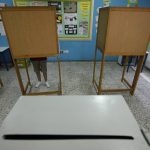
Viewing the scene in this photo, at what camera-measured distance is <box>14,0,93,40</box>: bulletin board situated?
11.2ft

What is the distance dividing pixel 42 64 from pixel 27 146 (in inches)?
82.7

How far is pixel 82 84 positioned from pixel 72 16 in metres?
2.11

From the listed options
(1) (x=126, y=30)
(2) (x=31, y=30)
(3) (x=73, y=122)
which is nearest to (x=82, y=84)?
(1) (x=126, y=30)

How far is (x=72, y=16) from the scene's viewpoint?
3.60m

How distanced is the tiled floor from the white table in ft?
4.87

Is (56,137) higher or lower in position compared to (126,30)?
lower

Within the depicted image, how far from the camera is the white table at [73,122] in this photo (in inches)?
20.2

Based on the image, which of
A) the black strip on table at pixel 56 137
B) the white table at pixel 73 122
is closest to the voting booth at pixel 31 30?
the white table at pixel 73 122

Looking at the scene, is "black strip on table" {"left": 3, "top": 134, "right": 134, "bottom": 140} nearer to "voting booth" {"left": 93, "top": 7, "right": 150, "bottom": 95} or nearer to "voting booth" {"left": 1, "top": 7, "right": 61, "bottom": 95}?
"voting booth" {"left": 1, "top": 7, "right": 61, "bottom": 95}

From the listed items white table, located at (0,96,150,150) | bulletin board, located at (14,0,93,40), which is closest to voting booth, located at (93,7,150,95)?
white table, located at (0,96,150,150)

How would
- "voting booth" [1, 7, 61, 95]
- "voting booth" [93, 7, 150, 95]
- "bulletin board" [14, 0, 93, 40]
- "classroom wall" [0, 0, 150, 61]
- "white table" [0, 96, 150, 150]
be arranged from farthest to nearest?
"classroom wall" [0, 0, 150, 61] → "bulletin board" [14, 0, 93, 40] → "voting booth" [93, 7, 150, 95] → "voting booth" [1, 7, 61, 95] → "white table" [0, 96, 150, 150]

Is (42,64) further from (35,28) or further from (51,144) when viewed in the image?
(51,144)

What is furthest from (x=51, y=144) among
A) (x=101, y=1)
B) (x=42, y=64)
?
(x=101, y=1)

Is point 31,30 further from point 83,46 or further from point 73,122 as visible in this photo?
point 83,46
